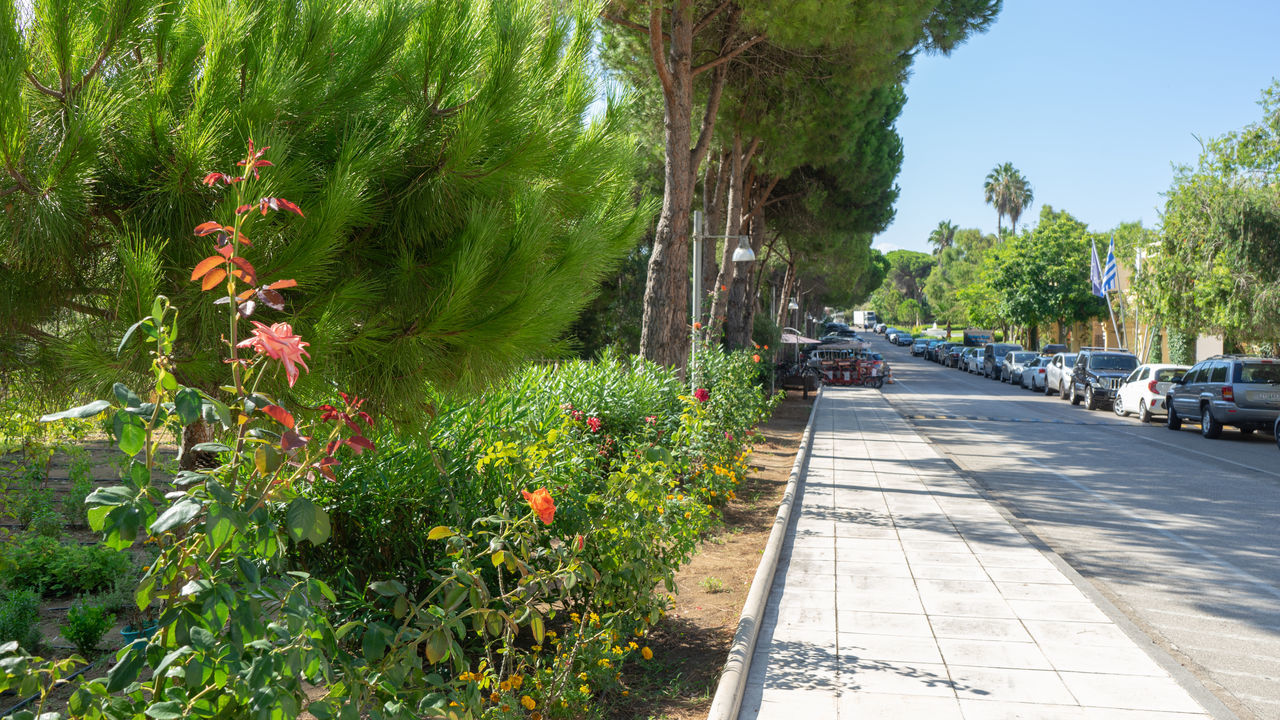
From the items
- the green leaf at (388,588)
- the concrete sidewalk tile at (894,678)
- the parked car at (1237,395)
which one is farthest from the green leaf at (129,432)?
the parked car at (1237,395)

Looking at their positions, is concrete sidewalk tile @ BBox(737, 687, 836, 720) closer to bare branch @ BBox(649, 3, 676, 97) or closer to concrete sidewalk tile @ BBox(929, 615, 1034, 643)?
concrete sidewalk tile @ BBox(929, 615, 1034, 643)

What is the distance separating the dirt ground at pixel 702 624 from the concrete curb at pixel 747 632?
110mm

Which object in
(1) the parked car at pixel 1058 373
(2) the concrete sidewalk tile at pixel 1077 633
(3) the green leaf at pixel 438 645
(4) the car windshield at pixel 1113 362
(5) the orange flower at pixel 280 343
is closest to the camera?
(5) the orange flower at pixel 280 343

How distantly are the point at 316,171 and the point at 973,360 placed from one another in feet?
164

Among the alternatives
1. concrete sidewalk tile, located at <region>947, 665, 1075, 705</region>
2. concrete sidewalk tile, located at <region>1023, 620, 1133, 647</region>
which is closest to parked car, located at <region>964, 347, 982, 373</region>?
concrete sidewalk tile, located at <region>1023, 620, 1133, 647</region>

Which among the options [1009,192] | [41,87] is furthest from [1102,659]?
[1009,192]

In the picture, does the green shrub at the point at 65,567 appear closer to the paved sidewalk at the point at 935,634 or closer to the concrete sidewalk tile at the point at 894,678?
the paved sidewalk at the point at 935,634

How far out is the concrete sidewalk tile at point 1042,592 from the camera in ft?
21.3

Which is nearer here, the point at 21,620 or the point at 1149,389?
the point at 21,620

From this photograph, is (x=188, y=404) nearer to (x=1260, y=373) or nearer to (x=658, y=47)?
(x=658, y=47)

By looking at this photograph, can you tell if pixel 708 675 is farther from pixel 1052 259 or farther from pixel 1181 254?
pixel 1052 259

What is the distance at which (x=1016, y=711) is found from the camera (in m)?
4.45

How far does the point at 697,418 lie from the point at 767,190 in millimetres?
16463

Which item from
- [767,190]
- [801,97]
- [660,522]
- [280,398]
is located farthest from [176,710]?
[767,190]
